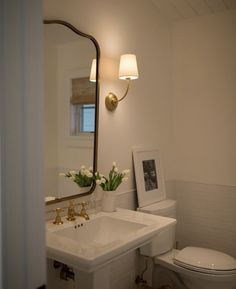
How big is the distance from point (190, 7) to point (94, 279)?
2.19 meters

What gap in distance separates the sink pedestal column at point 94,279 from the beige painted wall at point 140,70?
709mm

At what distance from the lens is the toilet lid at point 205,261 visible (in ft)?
6.44

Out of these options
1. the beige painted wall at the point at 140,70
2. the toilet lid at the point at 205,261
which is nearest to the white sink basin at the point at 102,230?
the beige painted wall at the point at 140,70

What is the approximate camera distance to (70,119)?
176 cm

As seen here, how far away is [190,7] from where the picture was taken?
2445mm

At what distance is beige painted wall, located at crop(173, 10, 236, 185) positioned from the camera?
2.52 m

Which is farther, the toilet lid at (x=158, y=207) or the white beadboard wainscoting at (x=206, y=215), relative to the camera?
the white beadboard wainscoting at (x=206, y=215)

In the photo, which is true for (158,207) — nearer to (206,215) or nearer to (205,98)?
(206,215)

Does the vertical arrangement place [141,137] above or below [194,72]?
below

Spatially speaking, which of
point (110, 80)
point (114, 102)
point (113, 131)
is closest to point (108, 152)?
point (113, 131)

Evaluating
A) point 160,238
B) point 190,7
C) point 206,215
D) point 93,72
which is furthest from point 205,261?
point 190,7

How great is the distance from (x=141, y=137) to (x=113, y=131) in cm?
37

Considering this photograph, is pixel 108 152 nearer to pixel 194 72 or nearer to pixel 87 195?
pixel 87 195

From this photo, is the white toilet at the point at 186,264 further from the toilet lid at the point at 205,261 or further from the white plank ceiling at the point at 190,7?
the white plank ceiling at the point at 190,7
